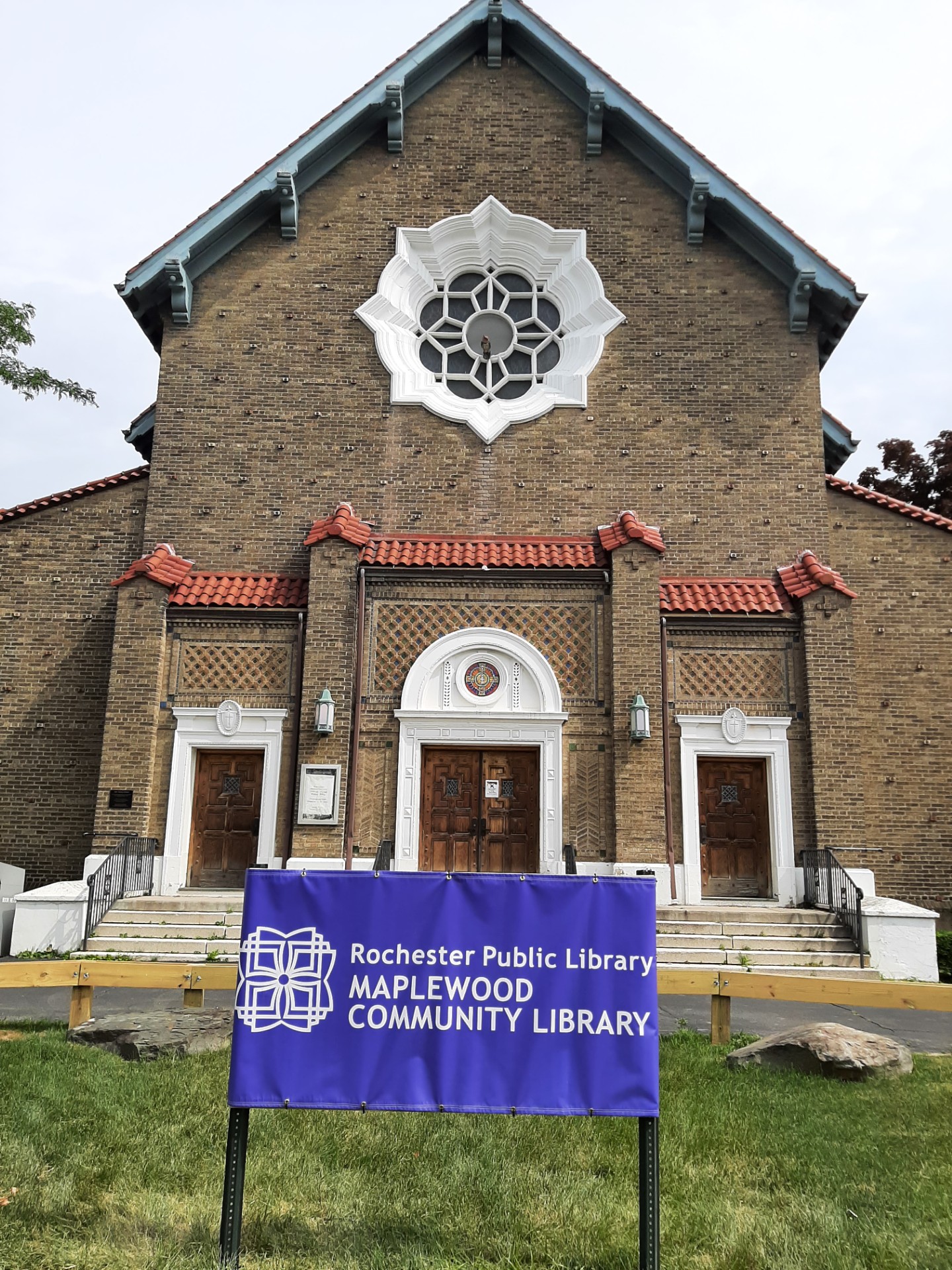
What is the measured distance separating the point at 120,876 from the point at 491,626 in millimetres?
6301

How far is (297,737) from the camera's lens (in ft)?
49.8

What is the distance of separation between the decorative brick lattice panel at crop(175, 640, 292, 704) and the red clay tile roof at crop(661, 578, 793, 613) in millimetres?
5822

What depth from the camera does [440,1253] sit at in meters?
4.34

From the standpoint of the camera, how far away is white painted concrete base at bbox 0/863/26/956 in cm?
1302

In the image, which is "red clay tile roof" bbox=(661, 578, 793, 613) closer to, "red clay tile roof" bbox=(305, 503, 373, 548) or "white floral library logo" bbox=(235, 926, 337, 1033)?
"red clay tile roof" bbox=(305, 503, 373, 548)

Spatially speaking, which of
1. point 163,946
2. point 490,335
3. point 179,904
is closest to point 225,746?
point 179,904

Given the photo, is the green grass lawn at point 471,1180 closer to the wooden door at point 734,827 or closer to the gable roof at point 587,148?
the wooden door at point 734,827

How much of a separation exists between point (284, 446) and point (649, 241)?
7.13 meters

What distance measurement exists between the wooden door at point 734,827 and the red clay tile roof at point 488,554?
3603mm

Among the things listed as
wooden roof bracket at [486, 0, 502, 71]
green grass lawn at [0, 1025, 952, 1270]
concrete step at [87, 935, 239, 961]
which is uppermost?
wooden roof bracket at [486, 0, 502, 71]

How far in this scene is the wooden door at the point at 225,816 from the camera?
596 inches

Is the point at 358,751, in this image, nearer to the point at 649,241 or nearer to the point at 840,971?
the point at 840,971

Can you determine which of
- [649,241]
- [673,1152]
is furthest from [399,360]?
[673,1152]

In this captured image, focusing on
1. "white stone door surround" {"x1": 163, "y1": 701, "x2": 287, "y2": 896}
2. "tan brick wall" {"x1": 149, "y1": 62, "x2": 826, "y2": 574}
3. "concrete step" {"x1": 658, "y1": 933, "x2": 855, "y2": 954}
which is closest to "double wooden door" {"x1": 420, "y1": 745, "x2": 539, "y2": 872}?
"white stone door surround" {"x1": 163, "y1": 701, "x2": 287, "y2": 896}
